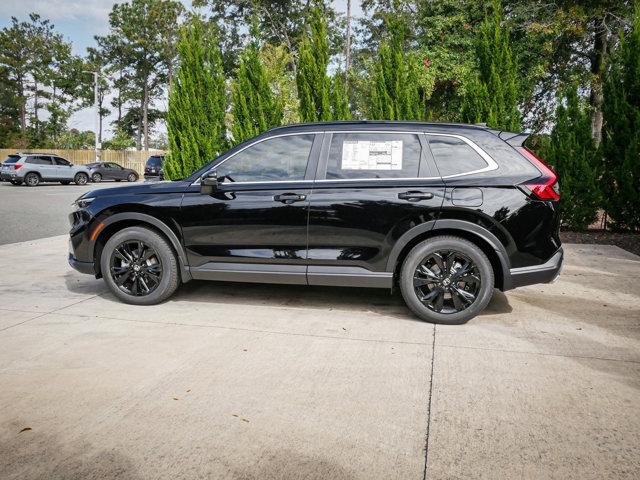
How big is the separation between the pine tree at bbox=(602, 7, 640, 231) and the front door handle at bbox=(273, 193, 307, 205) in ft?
22.6

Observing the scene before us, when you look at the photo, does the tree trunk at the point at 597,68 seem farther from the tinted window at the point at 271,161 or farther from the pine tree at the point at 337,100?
the tinted window at the point at 271,161

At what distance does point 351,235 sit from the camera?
14.6ft

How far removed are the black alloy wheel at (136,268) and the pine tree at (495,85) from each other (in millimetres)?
6610

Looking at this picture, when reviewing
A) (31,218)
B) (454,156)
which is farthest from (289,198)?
(31,218)

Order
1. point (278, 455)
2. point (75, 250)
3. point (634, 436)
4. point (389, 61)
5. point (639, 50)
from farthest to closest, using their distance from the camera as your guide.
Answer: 1. point (389, 61)
2. point (639, 50)
3. point (75, 250)
4. point (634, 436)
5. point (278, 455)

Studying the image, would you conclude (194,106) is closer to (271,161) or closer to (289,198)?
(271,161)

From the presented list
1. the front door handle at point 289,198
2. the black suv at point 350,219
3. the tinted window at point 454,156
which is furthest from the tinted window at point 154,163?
the tinted window at point 454,156

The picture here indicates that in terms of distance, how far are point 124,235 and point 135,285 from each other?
518mm

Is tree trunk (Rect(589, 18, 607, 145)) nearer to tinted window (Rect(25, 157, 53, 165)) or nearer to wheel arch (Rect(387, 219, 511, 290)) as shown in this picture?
wheel arch (Rect(387, 219, 511, 290))

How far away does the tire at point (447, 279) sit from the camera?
14.0 ft

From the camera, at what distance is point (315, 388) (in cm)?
313

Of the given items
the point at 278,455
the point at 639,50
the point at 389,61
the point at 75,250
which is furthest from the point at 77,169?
the point at 278,455

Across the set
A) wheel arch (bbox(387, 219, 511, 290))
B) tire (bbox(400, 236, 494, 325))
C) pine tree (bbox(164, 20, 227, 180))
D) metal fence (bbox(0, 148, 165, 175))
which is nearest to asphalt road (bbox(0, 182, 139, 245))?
pine tree (bbox(164, 20, 227, 180))

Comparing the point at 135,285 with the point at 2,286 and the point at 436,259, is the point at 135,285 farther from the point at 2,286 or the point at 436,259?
the point at 436,259
